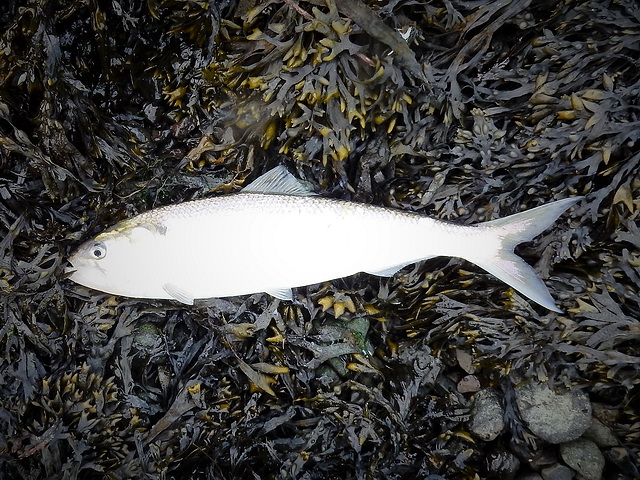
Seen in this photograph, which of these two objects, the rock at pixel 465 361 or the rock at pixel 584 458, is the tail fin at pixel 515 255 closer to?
the rock at pixel 465 361

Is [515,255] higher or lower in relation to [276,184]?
lower

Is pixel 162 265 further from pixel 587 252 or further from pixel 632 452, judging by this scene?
pixel 632 452

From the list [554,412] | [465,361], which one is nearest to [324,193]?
[465,361]

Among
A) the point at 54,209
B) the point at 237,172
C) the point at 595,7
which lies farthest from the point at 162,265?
the point at 595,7

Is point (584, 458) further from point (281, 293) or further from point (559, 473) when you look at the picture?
point (281, 293)

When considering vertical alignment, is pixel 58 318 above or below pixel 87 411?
above

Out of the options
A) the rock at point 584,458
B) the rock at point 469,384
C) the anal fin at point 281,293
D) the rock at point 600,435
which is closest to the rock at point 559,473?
the rock at point 584,458

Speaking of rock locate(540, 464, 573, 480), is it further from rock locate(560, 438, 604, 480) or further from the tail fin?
the tail fin
